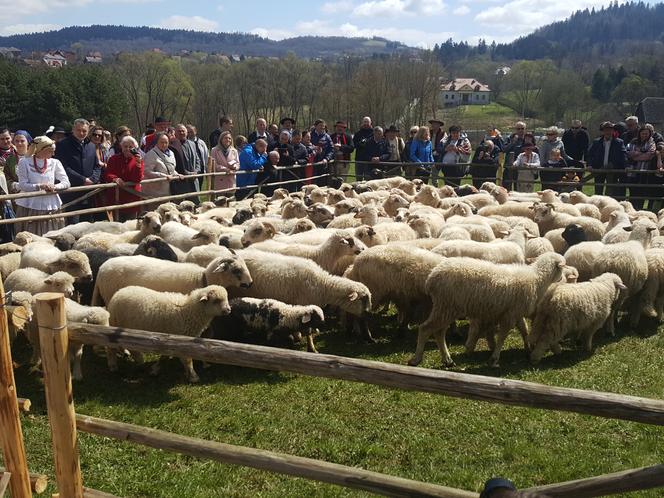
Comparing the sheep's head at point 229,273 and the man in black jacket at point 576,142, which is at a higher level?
the man in black jacket at point 576,142

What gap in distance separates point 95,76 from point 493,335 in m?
49.1

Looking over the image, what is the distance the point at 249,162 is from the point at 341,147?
5.15 metres

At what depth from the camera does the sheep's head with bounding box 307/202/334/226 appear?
12.1 m

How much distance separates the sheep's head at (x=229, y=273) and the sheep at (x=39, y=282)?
1.74m

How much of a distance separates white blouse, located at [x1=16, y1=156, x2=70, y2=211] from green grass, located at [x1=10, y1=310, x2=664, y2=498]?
4760mm

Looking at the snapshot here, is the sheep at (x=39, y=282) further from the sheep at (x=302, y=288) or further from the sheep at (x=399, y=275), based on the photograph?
the sheep at (x=399, y=275)

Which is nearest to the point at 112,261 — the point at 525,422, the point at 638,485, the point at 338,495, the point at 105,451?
the point at 105,451

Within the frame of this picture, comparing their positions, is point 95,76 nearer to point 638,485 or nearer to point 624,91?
point 638,485

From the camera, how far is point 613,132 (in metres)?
17.0

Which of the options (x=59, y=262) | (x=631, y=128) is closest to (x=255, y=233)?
(x=59, y=262)

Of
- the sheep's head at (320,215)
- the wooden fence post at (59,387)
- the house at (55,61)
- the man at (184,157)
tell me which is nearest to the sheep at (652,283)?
the sheep's head at (320,215)

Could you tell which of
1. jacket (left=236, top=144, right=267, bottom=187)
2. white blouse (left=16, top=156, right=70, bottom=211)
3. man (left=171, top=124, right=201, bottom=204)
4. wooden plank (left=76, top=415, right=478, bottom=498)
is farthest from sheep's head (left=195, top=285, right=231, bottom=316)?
jacket (left=236, top=144, right=267, bottom=187)

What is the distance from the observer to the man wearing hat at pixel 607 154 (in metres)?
17.0

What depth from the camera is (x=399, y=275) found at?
27.5 ft
